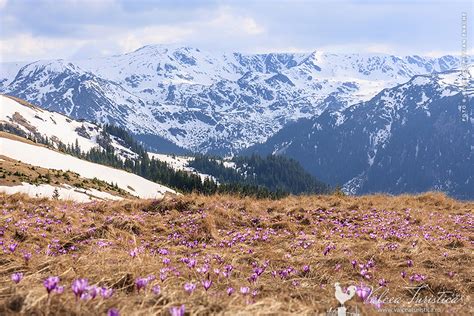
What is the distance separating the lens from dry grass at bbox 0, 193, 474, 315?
4477 millimetres

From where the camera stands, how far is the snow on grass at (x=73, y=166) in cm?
10905

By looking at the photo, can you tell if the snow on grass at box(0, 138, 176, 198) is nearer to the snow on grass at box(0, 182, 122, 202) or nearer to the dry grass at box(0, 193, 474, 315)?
the snow on grass at box(0, 182, 122, 202)

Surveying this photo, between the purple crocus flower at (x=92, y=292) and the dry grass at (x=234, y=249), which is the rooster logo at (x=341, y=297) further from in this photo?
the purple crocus flower at (x=92, y=292)

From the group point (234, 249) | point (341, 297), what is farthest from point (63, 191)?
point (341, 297)

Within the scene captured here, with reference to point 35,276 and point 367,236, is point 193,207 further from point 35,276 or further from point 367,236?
point 35,276

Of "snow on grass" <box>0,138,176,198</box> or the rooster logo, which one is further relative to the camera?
"snow on grass" <box>0,138,176,198</box>

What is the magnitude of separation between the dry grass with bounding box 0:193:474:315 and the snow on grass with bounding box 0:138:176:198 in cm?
9402

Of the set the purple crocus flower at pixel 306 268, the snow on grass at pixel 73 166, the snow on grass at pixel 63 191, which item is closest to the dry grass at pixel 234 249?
the purple crocus flower at pixel 306 268

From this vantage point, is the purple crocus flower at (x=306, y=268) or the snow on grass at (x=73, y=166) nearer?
the purple crocus flower at (x=306, y=268)

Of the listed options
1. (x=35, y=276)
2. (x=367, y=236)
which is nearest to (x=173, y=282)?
(x=35, y=276)

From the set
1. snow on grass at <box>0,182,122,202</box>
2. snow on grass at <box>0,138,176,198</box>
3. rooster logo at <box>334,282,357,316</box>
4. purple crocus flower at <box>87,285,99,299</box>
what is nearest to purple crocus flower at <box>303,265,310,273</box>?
rooster logo at <box>334,282,357,316</box>

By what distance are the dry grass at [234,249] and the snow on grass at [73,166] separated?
9402cm

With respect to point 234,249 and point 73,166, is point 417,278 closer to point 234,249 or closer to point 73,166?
point 234,249

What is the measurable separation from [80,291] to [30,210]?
36.9 ft
